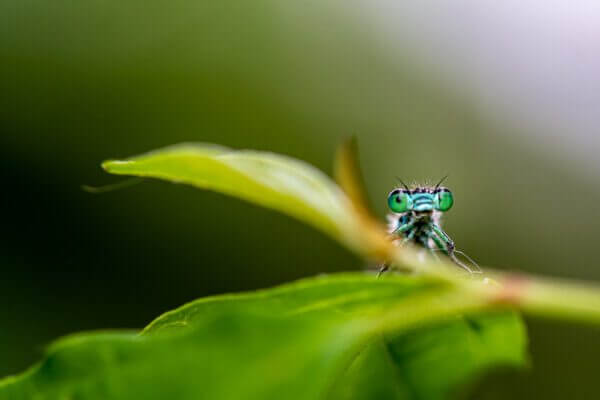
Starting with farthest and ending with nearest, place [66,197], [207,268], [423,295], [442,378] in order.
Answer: [207,268] < [66,197] < [442,378] < [423,295]

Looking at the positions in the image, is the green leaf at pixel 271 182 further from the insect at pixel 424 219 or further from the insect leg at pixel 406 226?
the insect leg at pixel 406 226

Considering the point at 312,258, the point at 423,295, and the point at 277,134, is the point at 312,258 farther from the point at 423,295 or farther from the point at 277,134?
the point at 423,295

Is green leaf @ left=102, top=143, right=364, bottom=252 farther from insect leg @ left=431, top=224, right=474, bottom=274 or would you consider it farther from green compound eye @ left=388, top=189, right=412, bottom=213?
insect leg @ left=431, top=224, right=474, bottom=274

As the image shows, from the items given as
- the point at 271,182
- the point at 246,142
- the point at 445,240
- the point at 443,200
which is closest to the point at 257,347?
the point at 271,182

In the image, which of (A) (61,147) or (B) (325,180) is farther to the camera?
(A) (61,147)

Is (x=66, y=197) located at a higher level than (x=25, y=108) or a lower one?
lower

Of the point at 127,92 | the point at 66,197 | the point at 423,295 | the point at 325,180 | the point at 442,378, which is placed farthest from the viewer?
the point at 127,92

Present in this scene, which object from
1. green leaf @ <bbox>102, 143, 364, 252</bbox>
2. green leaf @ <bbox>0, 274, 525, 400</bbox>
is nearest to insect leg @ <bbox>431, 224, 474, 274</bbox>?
green leaf @ <bbox>0, 274, 525, 400</bbox>

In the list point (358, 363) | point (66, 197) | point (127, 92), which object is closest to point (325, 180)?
point (358, 363)
